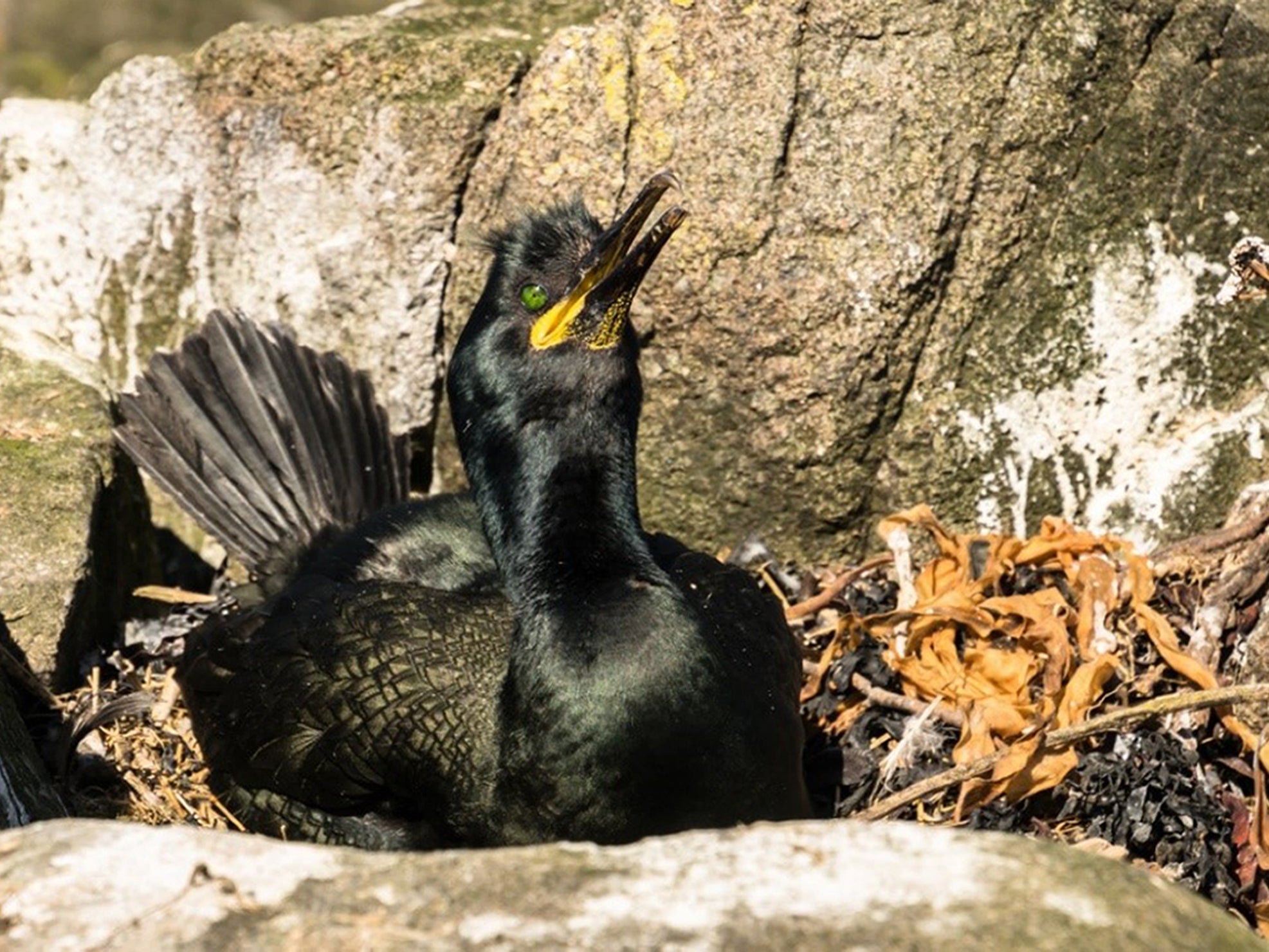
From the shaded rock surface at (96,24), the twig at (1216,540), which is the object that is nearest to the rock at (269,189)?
the twig at (1216,540)

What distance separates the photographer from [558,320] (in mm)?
4578

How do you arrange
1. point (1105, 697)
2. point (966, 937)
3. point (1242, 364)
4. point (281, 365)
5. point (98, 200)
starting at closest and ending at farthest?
point (966, 937), point (1105, 697), point (1242, 364), point (281, 365), point (98, 200)

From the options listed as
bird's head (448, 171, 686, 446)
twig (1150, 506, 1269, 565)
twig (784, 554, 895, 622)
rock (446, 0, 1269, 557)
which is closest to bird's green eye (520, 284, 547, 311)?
bird's head (448, 171, 686, 446)

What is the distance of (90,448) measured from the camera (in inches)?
229

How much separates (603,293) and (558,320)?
5.0 inches

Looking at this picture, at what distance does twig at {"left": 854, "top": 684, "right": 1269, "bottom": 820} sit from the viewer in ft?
14.7

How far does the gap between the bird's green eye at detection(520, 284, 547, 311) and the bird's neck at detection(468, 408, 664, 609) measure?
29 centimetres

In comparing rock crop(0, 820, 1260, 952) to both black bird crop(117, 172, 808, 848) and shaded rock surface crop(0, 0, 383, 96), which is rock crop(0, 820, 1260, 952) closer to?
black bird crop(117, 172, 808, 848)

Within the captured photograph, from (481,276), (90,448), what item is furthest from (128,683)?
(481,276)

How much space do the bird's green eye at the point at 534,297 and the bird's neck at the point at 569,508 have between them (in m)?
0.29

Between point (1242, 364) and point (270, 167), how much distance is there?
3050 millimetres

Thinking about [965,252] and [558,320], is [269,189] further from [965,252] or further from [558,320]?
[965,252]

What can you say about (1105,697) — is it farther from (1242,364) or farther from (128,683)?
(128,683)

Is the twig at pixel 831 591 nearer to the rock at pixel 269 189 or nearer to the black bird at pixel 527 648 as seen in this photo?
the black bird at pixel 527 648
